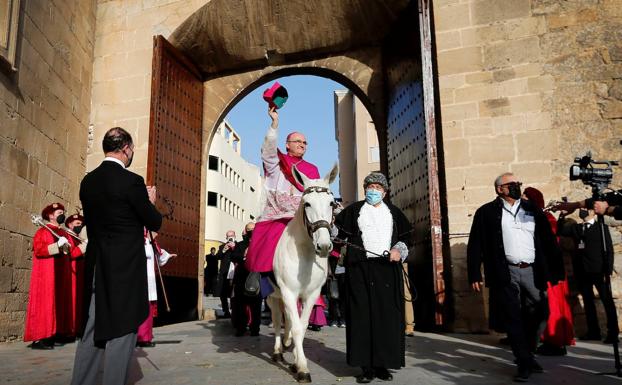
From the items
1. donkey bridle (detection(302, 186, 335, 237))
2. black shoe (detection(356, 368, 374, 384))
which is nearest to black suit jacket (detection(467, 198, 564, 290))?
black shoe (detection(356, 368, 374, 384))

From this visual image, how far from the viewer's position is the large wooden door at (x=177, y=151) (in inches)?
327

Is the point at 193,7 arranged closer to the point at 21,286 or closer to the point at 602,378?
the point at 21,286

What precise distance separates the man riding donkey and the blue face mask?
75 centimetres

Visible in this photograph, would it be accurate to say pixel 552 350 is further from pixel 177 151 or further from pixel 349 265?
pixel 177 151

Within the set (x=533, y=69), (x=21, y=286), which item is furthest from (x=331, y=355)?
(x=533, y=69)

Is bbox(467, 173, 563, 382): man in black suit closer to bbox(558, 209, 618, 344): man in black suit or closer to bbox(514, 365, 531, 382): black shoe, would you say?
bbox(514, 365, 531, 382): black shoe

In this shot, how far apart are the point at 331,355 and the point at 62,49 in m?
6.39

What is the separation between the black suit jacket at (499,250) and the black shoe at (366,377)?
1187 mm

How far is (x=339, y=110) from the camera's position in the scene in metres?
29.1

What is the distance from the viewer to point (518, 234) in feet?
13.4

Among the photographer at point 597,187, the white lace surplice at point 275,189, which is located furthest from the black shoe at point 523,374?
the white lace surplice at point 275,189

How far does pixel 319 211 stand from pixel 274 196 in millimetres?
1298

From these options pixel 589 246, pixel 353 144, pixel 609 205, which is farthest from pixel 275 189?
pixel 353 144

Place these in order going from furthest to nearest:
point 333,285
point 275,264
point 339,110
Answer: point 339,110, point 333,285, point 275,264
